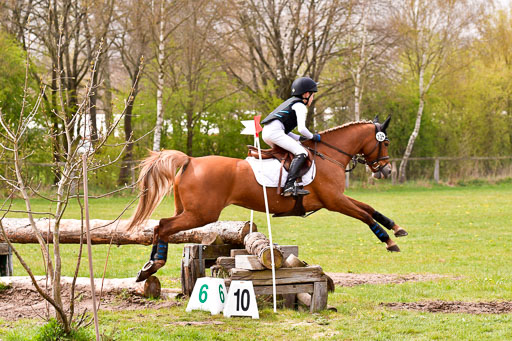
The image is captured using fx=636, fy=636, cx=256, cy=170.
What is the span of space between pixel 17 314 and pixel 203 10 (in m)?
24.2

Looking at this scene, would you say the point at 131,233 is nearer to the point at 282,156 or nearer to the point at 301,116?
the point at 282,156

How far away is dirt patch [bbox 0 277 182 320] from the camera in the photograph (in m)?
7.12

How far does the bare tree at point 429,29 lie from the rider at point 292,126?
26106 mm

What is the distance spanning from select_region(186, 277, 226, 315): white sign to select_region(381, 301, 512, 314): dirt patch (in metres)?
1.96

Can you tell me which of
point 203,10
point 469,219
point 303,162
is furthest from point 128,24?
point 303,162

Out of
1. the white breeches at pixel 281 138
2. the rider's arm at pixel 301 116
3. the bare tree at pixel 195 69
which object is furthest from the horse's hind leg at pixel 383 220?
the bare tree at pixel 195 69

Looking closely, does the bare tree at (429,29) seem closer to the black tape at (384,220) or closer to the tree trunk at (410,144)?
the tree trunk at (410,144)

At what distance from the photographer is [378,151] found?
8.45 metres

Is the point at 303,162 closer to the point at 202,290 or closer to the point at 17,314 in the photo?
the point at 202,290

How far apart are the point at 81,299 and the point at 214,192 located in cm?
208

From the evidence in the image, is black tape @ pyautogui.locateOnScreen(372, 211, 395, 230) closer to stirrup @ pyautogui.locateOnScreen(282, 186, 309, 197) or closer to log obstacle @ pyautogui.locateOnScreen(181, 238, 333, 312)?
stirrup @ pyautogui.locateOnScreen(282, 186, 309, 197)

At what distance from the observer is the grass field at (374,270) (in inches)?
234

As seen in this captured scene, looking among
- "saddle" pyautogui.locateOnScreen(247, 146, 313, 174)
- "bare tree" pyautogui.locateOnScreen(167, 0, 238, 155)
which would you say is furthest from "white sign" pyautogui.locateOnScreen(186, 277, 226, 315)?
"bare tree" pyautogui.locateOnScreen(167, 0, 238, 155)

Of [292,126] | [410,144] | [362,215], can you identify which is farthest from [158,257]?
[410,144]
